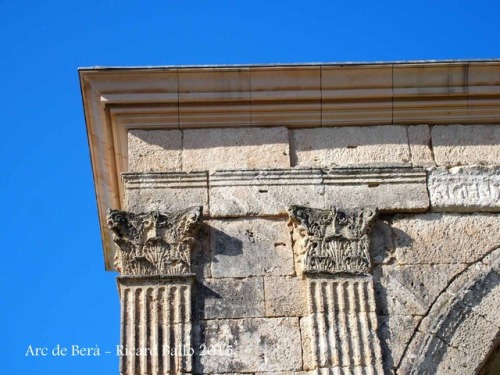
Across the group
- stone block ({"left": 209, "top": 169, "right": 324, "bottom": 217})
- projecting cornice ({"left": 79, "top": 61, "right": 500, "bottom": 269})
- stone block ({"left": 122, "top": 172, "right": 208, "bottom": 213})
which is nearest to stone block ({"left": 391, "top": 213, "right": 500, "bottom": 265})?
stone block ({"left": 209, "top": 169, "right": 324, "bottom": 217})

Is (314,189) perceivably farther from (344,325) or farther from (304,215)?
(344,325)

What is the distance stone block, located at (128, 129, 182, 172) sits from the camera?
9.05 metres

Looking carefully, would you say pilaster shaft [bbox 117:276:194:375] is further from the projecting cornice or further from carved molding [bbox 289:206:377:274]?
the projecting cornice

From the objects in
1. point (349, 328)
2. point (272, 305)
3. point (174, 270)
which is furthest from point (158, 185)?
point (349, 328)

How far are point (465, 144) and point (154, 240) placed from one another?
269cm

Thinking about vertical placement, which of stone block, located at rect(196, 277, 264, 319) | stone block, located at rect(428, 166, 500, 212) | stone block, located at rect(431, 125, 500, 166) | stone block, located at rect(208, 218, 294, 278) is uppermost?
stone block, located at rect(431, 125, 500, 166)

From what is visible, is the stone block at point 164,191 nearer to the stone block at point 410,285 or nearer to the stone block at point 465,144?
the stone block at point 410,285

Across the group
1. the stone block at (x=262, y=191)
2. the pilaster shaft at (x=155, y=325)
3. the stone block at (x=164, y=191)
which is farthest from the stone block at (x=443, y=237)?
the pilaster shaft at (x=155, y=325)

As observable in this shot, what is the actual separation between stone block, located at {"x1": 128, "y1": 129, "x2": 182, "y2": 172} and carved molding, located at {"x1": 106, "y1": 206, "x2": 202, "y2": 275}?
523 millimetres

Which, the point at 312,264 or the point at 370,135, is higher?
the point at 370,135

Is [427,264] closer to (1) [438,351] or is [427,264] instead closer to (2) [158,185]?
(1) [438,351]

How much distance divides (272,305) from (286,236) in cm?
62

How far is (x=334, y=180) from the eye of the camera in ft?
29.5

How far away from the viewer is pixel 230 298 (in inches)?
332
